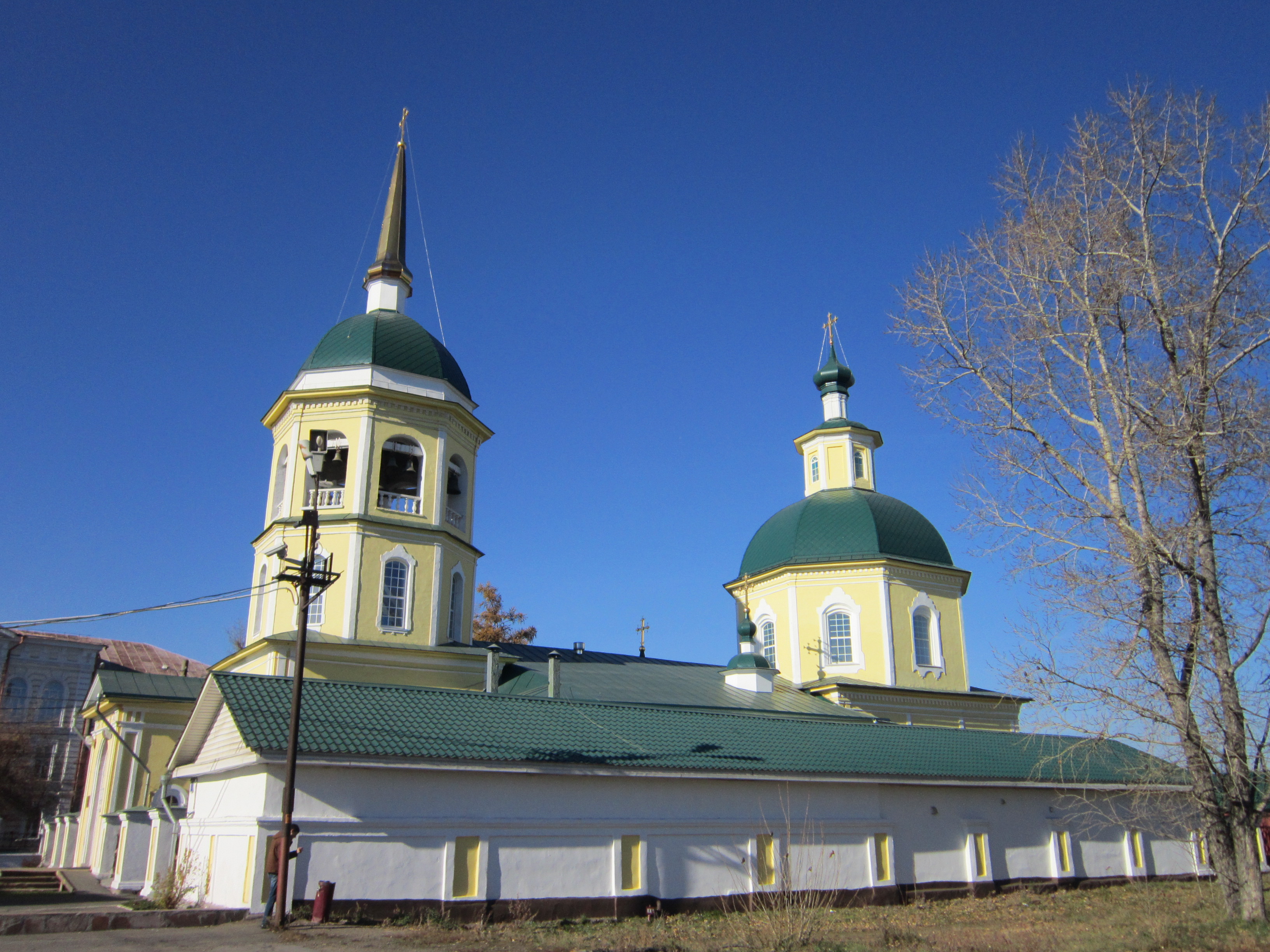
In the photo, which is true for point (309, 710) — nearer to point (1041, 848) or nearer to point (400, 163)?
point (1041, 848)

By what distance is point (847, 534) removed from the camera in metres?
30.1

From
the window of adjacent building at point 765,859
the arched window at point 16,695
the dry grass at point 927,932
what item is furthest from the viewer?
the arched window at point 16,695

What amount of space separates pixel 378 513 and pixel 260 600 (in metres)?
3.40

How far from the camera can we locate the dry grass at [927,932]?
11.6 meters

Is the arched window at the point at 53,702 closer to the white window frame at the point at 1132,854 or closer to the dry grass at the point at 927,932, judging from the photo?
the dry grass at the point at 927,932

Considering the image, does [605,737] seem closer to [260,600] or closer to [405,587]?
[405,587]

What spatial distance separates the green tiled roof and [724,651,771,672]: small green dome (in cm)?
483

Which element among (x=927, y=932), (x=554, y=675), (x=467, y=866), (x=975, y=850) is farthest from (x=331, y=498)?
(x=975, y=850)

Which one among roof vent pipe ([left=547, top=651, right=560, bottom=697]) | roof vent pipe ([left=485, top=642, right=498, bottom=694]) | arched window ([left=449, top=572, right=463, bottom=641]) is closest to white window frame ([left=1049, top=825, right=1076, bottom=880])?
roof vent pipe ([left=547, top=651, right=560, bottom=697])

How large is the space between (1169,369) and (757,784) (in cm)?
937

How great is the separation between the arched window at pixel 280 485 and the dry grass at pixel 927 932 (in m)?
11.7

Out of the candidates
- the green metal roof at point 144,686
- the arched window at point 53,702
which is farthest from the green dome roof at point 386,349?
the arched window at point 53,702

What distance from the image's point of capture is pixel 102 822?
24828mm

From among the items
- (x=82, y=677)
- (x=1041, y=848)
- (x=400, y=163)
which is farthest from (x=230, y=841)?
(x=82, y=677)
